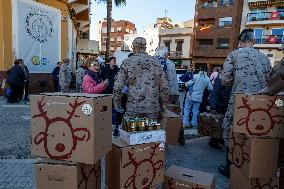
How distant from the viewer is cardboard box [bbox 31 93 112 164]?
2.51 meters

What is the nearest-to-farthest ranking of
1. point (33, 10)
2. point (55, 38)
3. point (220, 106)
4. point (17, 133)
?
point (220, 106)
point (17, 133)
point (33, 10)
point (55, 38)

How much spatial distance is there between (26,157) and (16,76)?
6.23m

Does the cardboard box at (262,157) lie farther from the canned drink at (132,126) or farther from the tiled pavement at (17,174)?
the tiled pavement at (17,174)

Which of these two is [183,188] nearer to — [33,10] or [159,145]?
[159,145]

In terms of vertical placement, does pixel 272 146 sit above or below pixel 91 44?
below

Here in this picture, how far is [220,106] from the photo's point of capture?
18.4 feet

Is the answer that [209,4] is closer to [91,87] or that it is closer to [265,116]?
[91,87]

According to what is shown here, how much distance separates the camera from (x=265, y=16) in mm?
35531

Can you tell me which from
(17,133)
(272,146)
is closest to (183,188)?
(272,146)

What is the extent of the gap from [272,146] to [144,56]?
1901 millimetres

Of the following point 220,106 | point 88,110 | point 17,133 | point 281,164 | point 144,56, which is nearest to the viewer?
point 88,110

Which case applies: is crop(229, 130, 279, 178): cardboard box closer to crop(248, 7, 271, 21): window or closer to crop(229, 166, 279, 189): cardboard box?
crop(229, 166, 279, 189): cardboard box

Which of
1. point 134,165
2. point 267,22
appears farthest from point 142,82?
point 267,22

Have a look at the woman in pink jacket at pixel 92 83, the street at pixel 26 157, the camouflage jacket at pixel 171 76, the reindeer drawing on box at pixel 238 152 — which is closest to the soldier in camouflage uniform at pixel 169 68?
the camouflage jacket at pixel 171 76
